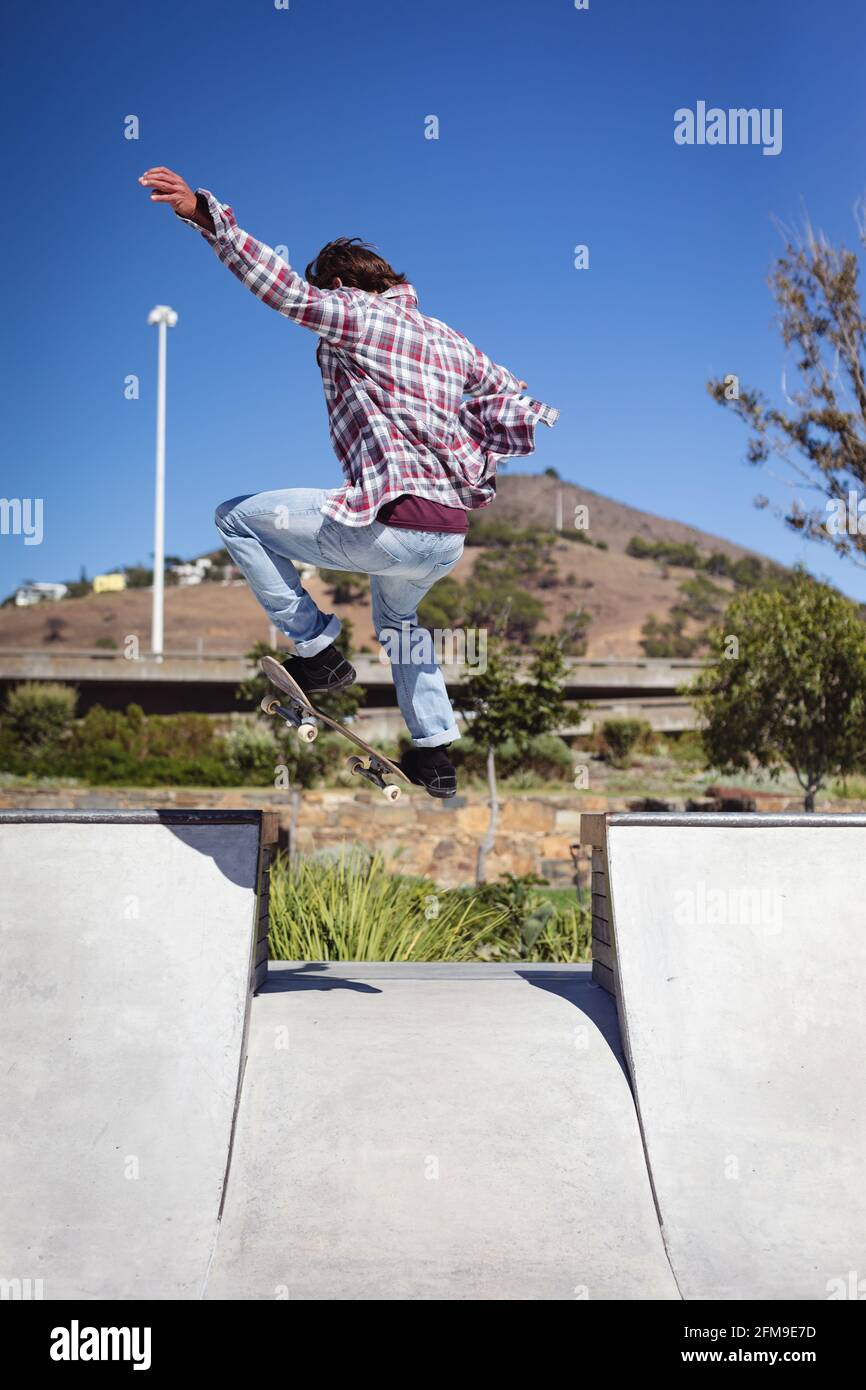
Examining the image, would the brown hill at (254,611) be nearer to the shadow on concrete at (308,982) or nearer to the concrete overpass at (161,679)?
the concrete overpass at (161,679)

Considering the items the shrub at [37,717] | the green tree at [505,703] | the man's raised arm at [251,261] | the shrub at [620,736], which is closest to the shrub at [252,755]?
the shrub at [37,717]

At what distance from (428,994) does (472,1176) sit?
129cm

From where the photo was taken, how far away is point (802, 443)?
18.5 m

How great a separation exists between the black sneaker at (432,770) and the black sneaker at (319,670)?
43 centimetres

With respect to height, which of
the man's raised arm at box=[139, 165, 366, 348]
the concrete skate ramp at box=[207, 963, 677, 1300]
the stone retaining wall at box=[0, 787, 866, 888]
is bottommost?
the stone retaining wall at box=[0, 787, 866, 888]

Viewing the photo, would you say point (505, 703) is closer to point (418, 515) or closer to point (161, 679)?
point (418, 515)

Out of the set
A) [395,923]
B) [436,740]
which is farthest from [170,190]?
[395,923]

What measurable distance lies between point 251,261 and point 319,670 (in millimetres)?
1549

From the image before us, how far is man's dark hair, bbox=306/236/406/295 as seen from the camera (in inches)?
→ 172

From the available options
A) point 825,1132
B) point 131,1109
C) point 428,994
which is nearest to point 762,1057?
point 825,1132

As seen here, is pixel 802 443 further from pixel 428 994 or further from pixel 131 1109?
pixel 131 1109

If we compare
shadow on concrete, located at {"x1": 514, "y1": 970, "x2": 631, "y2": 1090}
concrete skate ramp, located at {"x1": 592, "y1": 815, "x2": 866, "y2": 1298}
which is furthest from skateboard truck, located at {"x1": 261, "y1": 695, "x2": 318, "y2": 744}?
shadow on concrete, located at {"x1": 514, "y1": 970, "x2": 631, "y2": 1090}

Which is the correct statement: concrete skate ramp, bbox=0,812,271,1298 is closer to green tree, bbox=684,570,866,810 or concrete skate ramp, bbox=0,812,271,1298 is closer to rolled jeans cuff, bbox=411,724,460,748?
rolled jeans cuff, bbox=411,724,460,748

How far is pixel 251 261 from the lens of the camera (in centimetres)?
386
